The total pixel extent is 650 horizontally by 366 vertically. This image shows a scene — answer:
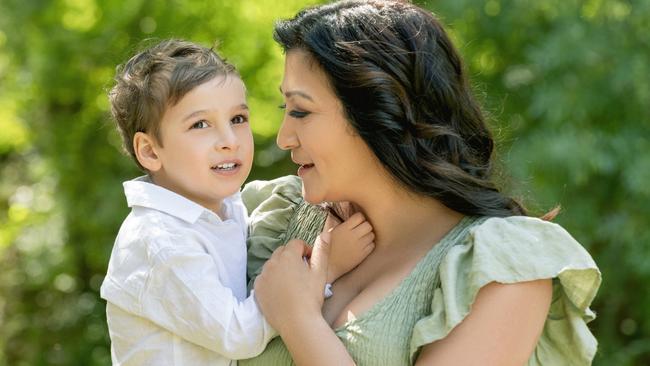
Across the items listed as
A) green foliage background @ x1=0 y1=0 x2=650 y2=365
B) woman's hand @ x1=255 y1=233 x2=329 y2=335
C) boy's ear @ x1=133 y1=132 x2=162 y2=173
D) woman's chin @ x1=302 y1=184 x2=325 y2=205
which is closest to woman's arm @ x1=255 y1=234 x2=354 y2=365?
woman's hand @ x1=255 y1=233 x2=329 y2=335

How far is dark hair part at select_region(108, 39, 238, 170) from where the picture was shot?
2406 millimetres

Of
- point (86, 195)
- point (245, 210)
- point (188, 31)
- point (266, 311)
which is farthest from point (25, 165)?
point (266, 311)

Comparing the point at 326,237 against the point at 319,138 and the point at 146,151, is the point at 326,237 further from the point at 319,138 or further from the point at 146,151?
the point at 146,151

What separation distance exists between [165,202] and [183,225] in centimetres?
6

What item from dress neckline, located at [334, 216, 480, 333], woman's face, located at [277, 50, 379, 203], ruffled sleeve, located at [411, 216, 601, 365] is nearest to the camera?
ruffled sleeve, located at [411, 216, 601, 365]

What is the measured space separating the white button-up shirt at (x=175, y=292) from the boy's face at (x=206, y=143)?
0.21 feet

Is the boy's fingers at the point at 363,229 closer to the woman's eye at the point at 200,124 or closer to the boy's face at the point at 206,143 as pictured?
the boy's face at the point at 206,143

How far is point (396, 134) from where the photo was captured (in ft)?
7.51

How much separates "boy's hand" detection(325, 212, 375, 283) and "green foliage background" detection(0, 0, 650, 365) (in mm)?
1363

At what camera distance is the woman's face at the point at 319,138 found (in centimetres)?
232

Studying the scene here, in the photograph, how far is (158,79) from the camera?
2.42 metres

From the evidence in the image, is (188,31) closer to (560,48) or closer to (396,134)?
(560,48)

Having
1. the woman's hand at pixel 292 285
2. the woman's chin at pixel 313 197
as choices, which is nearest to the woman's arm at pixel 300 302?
the woman's hand at pixel 292 285

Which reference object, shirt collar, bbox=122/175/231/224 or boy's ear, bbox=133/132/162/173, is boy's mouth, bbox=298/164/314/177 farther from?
boy's ear, bbox=133/132/162/173
